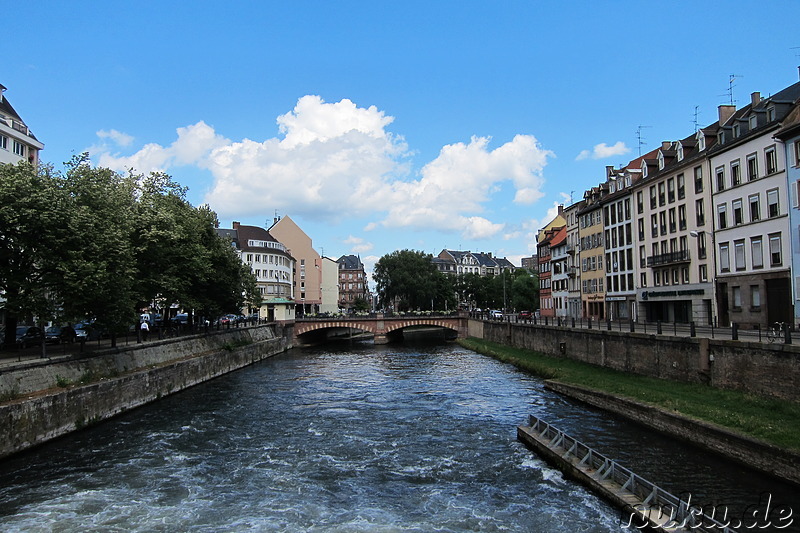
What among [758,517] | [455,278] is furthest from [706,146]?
[455,278]

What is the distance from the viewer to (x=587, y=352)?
138 feet

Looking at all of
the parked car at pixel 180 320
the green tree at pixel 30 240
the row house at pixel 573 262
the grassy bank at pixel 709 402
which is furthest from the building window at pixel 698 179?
the parked car at pixel 180 320

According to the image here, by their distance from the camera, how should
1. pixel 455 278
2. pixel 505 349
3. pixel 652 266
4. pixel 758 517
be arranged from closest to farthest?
1. pixel 758 517
2. pixel 652 266
3. pixel 505 349
4. pixel 455 278

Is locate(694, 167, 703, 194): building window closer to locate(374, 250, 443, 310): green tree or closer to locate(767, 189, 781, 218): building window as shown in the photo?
locate(767, 189, 781, 218): building window

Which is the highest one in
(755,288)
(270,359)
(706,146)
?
(706,146)

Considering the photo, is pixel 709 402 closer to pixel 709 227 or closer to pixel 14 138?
pixel 709 227

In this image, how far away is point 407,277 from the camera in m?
128

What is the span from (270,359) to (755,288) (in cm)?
4604

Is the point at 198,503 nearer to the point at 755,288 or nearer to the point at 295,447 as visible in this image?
the point at 295,447

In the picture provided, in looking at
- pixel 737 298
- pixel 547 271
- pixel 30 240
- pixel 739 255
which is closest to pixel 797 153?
pixel 739 255

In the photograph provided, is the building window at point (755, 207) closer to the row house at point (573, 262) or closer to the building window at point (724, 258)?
the building window at point (724, 258)

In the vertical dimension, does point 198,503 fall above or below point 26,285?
below

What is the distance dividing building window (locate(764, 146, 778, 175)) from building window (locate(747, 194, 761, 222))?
1968 mm

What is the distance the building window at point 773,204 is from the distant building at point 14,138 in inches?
2252
